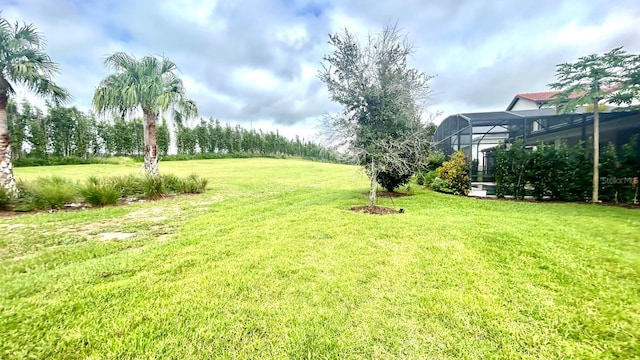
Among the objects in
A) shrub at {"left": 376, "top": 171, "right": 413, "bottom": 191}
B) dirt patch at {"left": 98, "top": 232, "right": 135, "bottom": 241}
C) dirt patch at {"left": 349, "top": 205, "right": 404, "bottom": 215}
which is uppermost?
shrub at {"left": 376, "top": 171, "right": 413, "bottom": 191}

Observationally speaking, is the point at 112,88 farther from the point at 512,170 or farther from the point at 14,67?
the point at 512,170

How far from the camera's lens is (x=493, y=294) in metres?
2.40

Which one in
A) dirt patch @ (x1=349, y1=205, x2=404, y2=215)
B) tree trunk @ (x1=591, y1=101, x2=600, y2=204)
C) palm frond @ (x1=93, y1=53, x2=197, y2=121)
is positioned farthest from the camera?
palm frond @ (x1=93, y1=53, x2=197, y2=121)

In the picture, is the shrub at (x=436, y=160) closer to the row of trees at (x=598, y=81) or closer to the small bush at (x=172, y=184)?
the row of trees at (x=598, y=81)

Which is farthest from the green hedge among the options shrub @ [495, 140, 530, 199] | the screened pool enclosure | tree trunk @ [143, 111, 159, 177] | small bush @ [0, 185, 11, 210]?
small bush @ [0, 185, 11, 210]

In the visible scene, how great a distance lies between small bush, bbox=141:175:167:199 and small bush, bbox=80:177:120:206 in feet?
3.11

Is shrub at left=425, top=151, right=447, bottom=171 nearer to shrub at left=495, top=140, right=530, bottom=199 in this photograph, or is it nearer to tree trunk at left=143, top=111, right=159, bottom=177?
shrub at left=495, top=140, right=530, bottom=199

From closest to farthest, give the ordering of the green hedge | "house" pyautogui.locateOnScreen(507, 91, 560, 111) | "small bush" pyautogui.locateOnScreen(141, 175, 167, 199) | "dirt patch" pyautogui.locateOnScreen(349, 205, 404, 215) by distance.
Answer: "dirt patch" pyautogui.locateOnScreen(349, 205, 404, 215), the green hedge, "small bush" pyautogui.locateOnScreen(141, 175, 167, 199), "house" pyautogui.locateOnScreen(507, 91, 560, 111)

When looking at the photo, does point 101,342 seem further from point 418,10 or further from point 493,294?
point 418,10

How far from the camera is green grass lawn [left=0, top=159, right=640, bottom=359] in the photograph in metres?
1.76

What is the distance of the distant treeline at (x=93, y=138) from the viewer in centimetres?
2039

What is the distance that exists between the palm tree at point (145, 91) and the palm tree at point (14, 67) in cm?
218

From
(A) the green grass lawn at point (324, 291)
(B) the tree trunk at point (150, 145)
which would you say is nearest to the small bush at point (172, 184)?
(B) the tree trunk at point (150, 145)

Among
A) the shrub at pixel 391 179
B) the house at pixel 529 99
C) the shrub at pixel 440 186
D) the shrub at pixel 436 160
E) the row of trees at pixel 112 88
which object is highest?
the house at pixel 529 99
